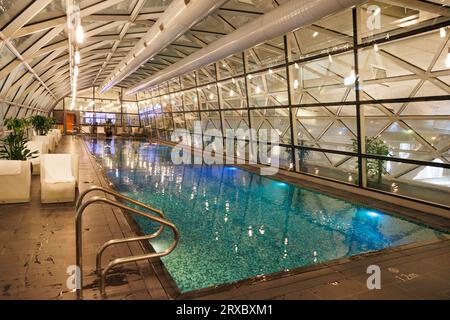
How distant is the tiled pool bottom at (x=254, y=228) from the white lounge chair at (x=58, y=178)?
1.53 m

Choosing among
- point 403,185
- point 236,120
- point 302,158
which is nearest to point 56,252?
point 302,158

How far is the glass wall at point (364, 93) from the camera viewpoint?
22.7 ft

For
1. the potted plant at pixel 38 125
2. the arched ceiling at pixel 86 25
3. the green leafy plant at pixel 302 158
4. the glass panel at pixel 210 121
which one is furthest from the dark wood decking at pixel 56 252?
the glass panel at pixel 210 121

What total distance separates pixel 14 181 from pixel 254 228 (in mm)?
4386

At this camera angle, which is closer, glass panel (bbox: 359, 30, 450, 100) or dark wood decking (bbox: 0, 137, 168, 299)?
dark wood decking (bbox: 0, 137, 168, 299)

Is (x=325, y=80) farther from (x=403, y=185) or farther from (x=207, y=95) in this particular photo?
(x=207, y=95)

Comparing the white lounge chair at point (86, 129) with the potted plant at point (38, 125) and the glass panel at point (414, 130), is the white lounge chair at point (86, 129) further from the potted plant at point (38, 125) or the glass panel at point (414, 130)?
the glass panel at point (414, 130)

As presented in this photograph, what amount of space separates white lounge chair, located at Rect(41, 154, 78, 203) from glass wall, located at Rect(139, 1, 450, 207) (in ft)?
20.5

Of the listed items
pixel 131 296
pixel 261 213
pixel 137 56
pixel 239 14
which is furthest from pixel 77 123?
pixel 131 296

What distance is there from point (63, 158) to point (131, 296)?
4.47 metres

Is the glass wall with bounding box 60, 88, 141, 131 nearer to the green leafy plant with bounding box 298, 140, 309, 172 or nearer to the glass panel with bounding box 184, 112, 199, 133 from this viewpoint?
the glass panel with bounding box 184, 112, 199, 133

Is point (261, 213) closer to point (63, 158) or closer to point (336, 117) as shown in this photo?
point (63, 158)

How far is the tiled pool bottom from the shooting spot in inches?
154

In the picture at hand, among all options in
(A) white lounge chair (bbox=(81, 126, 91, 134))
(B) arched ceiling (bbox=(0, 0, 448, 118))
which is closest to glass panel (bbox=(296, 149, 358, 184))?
(B) arched ceiling (bbox=(0, 0, 448, 118))
